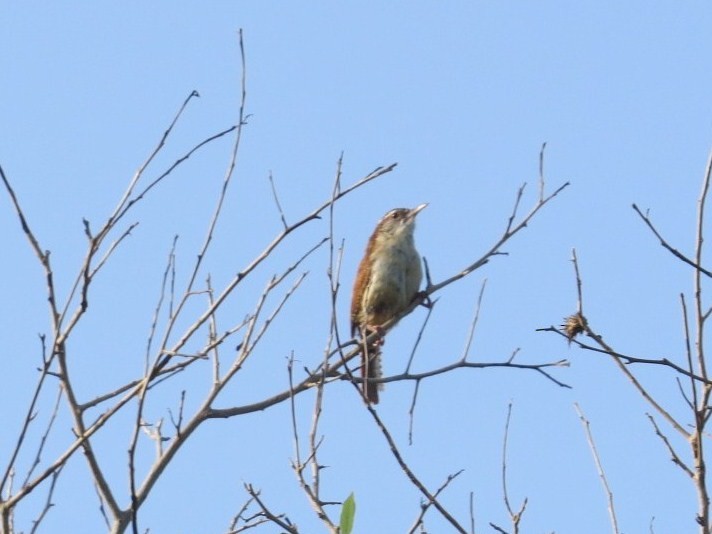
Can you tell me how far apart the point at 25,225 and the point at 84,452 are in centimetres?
83

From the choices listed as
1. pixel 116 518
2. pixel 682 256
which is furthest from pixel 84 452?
pixel 682 256

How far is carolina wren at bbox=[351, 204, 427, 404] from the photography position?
28.5 ft

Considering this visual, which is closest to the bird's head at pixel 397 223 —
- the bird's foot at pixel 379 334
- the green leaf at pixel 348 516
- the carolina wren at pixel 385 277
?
the carolina wren at pixel 385 277

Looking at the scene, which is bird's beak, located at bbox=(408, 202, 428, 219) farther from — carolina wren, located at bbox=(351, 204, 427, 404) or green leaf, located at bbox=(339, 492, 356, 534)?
green leaf, located at bbox=(339, 492, 356, 534)

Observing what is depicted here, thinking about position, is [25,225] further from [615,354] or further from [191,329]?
[615,354]

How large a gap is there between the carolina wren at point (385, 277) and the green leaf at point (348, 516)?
4.50 meters

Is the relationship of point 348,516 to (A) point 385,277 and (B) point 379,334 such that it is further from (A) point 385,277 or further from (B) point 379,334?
(A) point 385,277

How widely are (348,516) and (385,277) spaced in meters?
5.03

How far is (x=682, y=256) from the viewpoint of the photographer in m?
3.93

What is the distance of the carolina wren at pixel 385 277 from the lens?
8695 mm

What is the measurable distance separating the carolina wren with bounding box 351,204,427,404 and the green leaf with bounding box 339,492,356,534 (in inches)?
177

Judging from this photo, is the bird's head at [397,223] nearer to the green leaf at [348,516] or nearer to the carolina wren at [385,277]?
the carolina wren at [385,277]

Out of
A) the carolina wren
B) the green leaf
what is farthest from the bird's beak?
the green leaf

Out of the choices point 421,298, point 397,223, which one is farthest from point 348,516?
point 397,223
